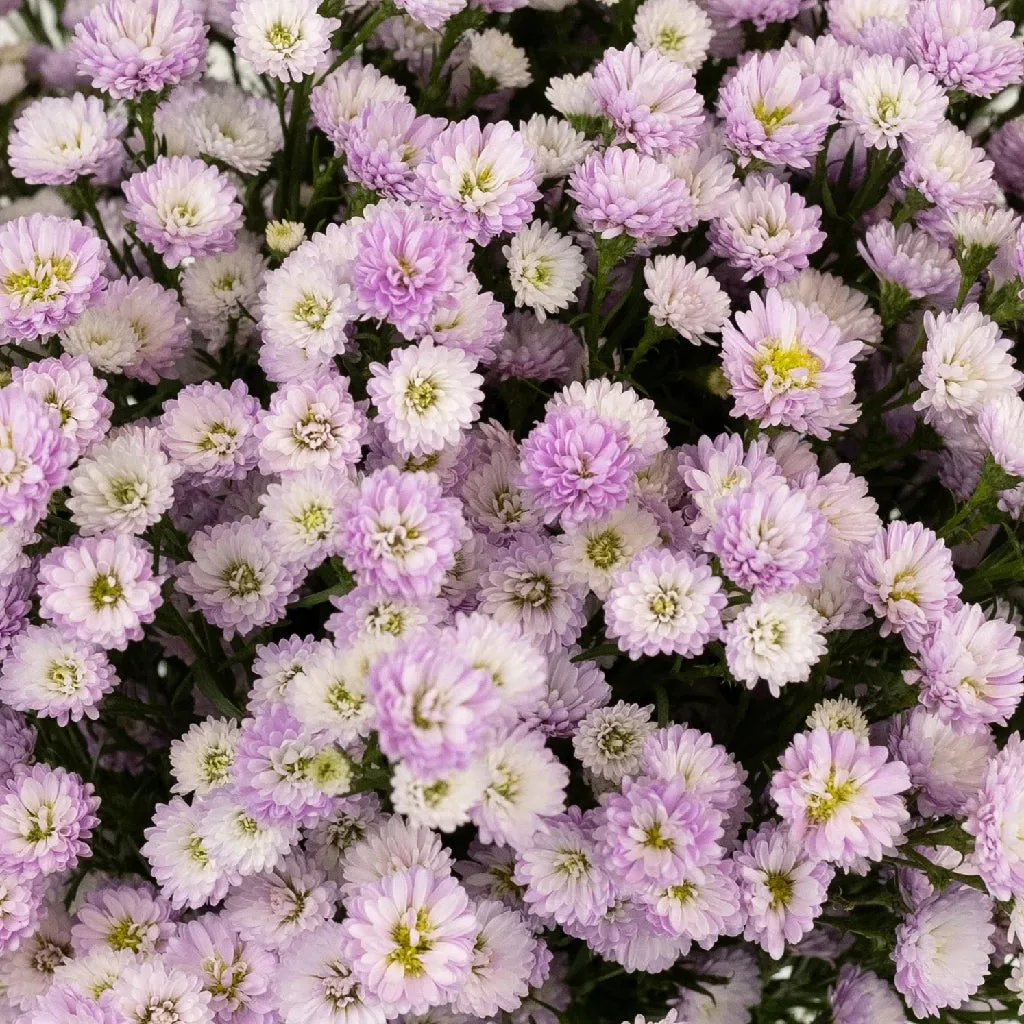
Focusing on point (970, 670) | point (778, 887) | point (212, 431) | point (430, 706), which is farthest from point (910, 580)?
point (212, 431)

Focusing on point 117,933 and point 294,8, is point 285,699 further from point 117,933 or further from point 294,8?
Result: point 294,8

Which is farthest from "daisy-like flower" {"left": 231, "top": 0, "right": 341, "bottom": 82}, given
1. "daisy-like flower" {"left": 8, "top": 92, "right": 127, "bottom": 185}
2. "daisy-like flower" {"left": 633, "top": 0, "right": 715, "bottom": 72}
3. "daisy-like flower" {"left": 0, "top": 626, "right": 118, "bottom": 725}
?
"daisy-like flower" {"left": 0, "top": 626, "right": 118, "bottom": 725}

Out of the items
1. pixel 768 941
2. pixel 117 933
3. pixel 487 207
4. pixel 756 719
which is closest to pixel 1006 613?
pixel 756 719

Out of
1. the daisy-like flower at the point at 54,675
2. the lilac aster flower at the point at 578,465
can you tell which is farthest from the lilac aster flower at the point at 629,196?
the daisy-like flower at the point at 54,675

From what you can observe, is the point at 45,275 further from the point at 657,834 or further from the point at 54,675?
the point at 657,834

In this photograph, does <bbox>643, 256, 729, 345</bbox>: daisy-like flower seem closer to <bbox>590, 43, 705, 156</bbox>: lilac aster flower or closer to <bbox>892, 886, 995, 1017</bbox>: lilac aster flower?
<bbox>590, 43, 705, 156</bbox>: lilac aster flower

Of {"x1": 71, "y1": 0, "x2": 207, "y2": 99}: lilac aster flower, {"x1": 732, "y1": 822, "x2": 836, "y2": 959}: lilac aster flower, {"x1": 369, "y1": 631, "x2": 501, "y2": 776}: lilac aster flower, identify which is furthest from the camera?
{"x1": 71, "y1": 0, "x2": 207, "y2": 99}: lilac aster flower
